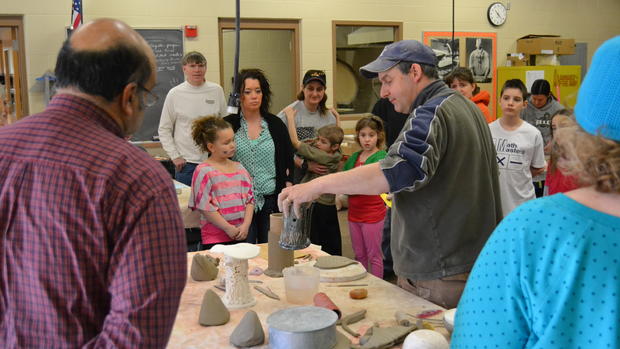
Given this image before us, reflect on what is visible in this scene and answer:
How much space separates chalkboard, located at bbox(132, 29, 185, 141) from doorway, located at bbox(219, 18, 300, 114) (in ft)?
2.18

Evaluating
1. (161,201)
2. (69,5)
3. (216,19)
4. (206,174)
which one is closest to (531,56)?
(216,19)

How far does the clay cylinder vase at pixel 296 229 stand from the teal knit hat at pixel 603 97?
1224 millimetres

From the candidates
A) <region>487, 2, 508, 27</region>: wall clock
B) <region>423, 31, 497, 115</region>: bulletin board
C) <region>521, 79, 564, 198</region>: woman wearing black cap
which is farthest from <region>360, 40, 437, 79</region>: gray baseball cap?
<region>487, 2, 508, 27</region>: wall clock

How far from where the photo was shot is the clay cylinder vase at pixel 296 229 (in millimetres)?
2076

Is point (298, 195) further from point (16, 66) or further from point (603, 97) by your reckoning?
point (16, 66)

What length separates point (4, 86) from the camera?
6949 millimetres

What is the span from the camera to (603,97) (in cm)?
90

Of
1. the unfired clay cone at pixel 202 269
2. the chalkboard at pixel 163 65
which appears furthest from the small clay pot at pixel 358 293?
the chalkboard at pixel 163 65

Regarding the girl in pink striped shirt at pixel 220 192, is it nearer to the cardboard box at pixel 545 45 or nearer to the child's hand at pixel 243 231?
the child's hand at pixel 243 231

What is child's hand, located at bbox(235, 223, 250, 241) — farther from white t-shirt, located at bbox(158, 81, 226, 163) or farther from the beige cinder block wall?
the beige cinder block wall

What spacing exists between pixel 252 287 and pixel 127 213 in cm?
124

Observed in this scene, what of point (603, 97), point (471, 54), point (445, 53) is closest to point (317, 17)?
point (445, 53)

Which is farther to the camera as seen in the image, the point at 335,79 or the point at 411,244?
the point at 335,79

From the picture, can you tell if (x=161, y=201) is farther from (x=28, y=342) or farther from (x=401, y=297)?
(x=401, y=297)
